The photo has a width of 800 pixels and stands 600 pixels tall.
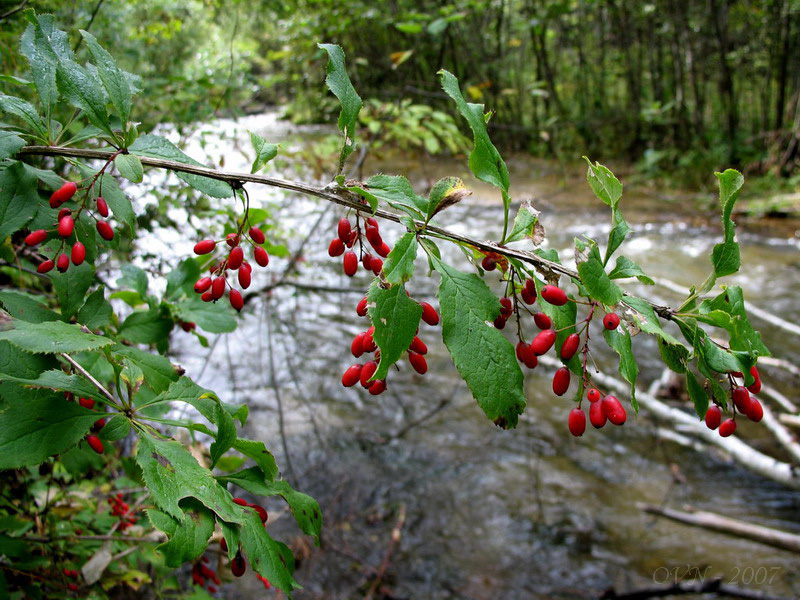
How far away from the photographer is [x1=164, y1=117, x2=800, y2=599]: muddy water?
314cm

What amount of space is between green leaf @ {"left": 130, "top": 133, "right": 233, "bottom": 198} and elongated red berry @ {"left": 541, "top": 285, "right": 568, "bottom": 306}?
0.51 metres

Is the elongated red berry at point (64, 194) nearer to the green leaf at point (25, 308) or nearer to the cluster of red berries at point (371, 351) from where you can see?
the green leaf at point (25, 308)

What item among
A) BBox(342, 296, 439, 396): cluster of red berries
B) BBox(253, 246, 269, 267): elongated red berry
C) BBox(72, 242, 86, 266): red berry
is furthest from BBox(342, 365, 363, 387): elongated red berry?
BBox(72, 242, 86, 266): red berry

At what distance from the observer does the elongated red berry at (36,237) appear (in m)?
0.95

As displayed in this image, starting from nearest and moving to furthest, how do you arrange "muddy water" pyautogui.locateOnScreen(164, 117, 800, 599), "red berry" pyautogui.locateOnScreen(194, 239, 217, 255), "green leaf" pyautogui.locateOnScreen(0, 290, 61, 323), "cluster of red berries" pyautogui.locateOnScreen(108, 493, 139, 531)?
"green leaf" pyautogui.locateOnScreen(0, 290, 61, 323) < "red berry" pyautogui.locateOnScreen(194, 239, 217, 255) < "cluster of red berries" pyautogui.locateOnScreen(108, 493, 139, 531) < "muddy water" pyautogui.locateOnScreen(164, 117, 800, 599)

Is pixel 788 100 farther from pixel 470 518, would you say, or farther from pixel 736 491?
pixel 470 518

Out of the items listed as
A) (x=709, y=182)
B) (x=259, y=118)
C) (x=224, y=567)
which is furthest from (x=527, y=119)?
(x=224, y=567)

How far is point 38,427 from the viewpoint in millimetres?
836

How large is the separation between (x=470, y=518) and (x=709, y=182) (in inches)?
340

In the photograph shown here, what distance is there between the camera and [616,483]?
383 centimetres

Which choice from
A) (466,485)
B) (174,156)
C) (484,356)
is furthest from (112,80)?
(466,485)

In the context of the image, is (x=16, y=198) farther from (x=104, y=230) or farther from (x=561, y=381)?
(x=561, y=381)

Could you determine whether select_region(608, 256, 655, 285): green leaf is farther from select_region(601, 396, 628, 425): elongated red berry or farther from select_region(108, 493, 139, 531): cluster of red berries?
select_region(108, 493, 139, 531): cluster of red berries

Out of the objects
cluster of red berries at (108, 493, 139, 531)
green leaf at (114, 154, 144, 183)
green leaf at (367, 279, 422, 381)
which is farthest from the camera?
cluster of red berries at (108, 493, 139, 531)
